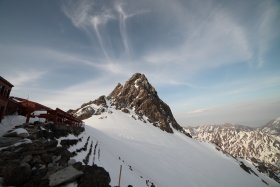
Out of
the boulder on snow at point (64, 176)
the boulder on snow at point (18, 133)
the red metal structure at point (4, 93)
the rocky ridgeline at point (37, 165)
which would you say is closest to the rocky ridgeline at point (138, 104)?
the red metal structure at point (4, 93)

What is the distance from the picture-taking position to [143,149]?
145ft

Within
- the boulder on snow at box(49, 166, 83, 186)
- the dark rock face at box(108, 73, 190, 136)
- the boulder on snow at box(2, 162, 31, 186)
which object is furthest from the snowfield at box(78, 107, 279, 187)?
the dark rock face at box(108, 73, 190, 136)

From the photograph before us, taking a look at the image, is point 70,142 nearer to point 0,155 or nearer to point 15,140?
point 15,140

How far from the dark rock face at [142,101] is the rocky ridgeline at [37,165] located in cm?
5896

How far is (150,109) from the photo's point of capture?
8269cm

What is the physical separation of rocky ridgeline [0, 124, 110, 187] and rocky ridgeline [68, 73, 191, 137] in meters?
54.9

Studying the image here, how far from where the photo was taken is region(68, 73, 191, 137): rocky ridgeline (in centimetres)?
7456

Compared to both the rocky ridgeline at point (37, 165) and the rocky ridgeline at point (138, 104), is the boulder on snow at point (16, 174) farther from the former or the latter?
the rocky ridgeline at point (138, 104)

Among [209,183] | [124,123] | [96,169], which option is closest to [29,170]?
[96,169]

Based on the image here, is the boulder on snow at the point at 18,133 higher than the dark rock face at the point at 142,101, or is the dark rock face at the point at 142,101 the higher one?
the dark rock face at the point at 142,101

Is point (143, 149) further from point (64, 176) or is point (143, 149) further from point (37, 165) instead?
point (64, 176)

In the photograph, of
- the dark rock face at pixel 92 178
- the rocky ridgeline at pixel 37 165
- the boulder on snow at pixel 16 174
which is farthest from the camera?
the dark rock face at pixel 92 178

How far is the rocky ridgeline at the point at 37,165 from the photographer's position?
453 inches

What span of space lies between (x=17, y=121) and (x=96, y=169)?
520 inches
